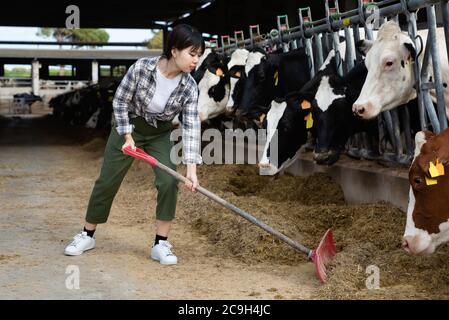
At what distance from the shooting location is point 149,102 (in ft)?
17.4

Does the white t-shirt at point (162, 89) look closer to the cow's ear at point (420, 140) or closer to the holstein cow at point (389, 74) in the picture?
the holstein cow at point (389, 74)

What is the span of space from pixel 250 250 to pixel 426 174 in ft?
6.00

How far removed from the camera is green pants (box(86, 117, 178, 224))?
17.9ft

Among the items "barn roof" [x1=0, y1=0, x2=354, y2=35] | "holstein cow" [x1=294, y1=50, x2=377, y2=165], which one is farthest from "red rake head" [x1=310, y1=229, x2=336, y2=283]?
"barn roof" [x1=0, y1=0, x2=354, y2=35]

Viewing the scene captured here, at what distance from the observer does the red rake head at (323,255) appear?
4.79 meters

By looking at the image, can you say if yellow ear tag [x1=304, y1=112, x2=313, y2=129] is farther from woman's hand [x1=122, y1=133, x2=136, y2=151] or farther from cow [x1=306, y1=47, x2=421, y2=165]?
woman's hand [x1=122, y1=133, x2=136, y2=151]

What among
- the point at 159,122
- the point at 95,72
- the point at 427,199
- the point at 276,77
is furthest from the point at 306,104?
the point at 95,72

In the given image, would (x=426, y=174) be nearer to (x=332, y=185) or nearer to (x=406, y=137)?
(x=406, y=137)

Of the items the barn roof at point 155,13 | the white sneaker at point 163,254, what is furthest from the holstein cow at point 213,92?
the white sneaker at point 163,254

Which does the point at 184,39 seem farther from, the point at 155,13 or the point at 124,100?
the point at 155,13

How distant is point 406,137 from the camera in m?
6.75

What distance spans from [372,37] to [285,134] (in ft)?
4.30

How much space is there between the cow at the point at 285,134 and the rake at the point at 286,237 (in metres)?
2.29
